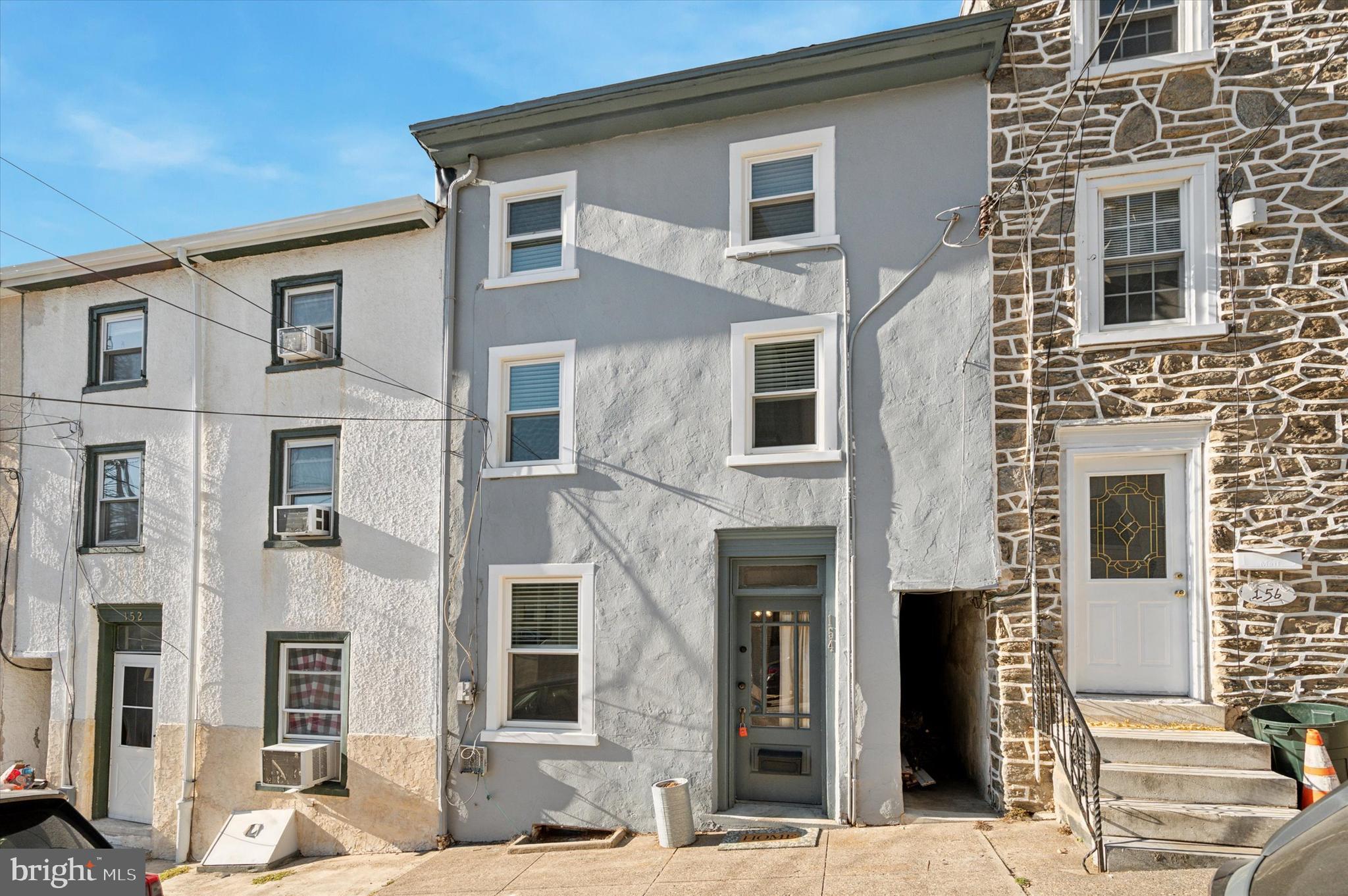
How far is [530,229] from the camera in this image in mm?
11070

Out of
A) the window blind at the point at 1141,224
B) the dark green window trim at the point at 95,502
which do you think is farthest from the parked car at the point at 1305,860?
the dark green window trim at the point at 95,502

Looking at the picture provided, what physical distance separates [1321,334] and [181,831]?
44.1 ft

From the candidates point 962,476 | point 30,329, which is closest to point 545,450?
point 962,476

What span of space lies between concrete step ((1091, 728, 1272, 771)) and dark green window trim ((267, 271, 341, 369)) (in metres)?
9.48

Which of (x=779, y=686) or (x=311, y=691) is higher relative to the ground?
(x=779, y=686)

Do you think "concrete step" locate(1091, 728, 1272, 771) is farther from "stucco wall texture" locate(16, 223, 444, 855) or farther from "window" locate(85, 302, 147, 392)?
"window" locate(85, 302, 147, 392)

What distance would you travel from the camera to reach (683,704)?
9.57m

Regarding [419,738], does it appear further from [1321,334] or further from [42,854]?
[1321,334]

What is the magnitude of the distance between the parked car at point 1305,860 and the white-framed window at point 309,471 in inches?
404

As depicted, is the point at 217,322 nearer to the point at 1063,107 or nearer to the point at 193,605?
the point at 193,605

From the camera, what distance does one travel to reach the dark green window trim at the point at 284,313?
11.7 meters

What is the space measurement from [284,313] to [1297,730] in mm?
11827

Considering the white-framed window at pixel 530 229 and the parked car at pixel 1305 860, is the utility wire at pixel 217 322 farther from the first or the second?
the parked car at pixel 1305 860

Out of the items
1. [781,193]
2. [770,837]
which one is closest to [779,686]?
[770,837]
